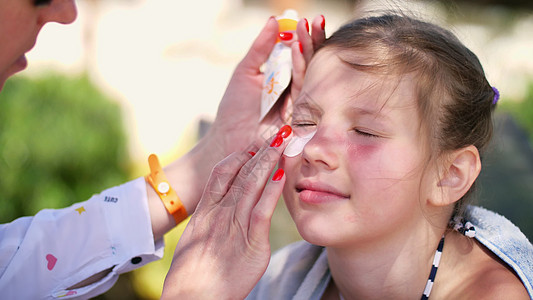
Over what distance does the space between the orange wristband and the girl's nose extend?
0.54 metres

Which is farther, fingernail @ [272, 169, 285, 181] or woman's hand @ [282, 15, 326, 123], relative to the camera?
woman's hand @ [282, 15, 326, 123]

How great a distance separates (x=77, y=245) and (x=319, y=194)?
838 millimetres

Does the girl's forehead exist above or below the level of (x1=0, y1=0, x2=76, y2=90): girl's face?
below

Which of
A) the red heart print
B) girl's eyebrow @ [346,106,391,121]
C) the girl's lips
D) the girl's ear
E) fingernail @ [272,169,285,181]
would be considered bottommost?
the girl's ear

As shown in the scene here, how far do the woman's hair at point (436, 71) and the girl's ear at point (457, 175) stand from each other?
31 mm

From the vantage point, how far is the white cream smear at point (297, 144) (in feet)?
4.85

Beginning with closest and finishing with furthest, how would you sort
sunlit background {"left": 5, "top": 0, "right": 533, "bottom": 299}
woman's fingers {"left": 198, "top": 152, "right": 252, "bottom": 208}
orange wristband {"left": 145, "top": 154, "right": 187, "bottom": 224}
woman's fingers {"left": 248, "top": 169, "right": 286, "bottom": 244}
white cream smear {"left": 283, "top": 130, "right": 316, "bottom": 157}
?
woman's fingers {"left": 248, "top": 169, "right": 286, "bottom": 244} → woman's fingers {"left": 198, "top": 152, "right": 252, "bottom": 208} → white cream smear {"left": 283, "top": 130, "right": 316, "bottom": 157} → orange wristband {"left": 145, "top": 154, "right": 187, "bottom": 224} → sunlit background {"left": 5, "top": 0, "right": 533, "bottom": 299}

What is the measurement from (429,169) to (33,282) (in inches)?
48.9

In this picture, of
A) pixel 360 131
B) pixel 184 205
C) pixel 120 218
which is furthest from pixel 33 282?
pixel 360 131

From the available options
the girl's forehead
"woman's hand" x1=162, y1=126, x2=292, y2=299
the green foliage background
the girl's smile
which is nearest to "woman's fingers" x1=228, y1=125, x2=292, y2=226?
"woman's hand" x1=162, y1=126, x2=292, y2=299

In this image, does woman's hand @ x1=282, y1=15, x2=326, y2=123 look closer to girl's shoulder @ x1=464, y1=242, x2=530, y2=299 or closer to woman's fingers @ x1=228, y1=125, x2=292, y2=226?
woman's fingers @ x1=228, y1=125, x2=292, y2=226

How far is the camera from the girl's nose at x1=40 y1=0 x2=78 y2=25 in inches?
54.1

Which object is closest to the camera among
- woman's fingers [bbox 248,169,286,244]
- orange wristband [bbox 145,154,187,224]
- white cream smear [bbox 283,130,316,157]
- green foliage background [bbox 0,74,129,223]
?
woman's fingers [bbox 248,169,286,244]

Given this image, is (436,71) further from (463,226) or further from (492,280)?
(492,280)
